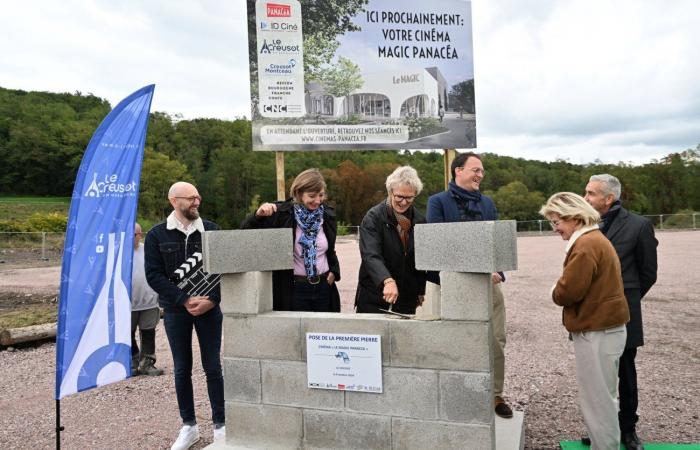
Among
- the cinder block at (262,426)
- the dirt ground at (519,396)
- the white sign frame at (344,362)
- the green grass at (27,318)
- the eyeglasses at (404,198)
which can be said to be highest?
the eyeglasses at (404,198)

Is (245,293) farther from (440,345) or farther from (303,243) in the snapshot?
(440,345)

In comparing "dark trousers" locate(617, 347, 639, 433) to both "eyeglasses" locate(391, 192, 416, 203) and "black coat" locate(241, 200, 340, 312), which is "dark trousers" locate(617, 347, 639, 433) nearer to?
"eyeglasses" locate(391, 192, 416, 203)

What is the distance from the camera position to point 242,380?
3477 mm

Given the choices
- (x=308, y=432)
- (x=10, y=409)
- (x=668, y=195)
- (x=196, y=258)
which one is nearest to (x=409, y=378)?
(x=308, y=432)

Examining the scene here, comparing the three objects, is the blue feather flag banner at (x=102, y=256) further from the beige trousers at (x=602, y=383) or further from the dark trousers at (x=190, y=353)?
the beige trousers at (x=602, y=383)

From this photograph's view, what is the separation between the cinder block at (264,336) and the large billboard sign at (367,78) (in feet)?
6.95

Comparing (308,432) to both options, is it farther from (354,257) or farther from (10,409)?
(354,257)

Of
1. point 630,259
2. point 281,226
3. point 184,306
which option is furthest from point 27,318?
point 630,259

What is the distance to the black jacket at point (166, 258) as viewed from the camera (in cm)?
397

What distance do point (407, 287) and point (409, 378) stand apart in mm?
791

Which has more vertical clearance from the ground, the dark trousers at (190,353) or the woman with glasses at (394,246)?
the woman with glasses at (394,246)

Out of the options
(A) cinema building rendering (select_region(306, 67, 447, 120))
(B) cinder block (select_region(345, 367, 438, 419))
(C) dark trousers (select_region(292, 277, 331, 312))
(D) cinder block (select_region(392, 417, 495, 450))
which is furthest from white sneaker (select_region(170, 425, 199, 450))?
(A) cinema building rendering (select_region(306, 67, 447, 120))

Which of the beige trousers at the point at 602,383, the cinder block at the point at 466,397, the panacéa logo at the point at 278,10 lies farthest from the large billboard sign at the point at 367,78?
the cinder block at the point at 466,397

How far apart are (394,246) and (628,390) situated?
201 cm
